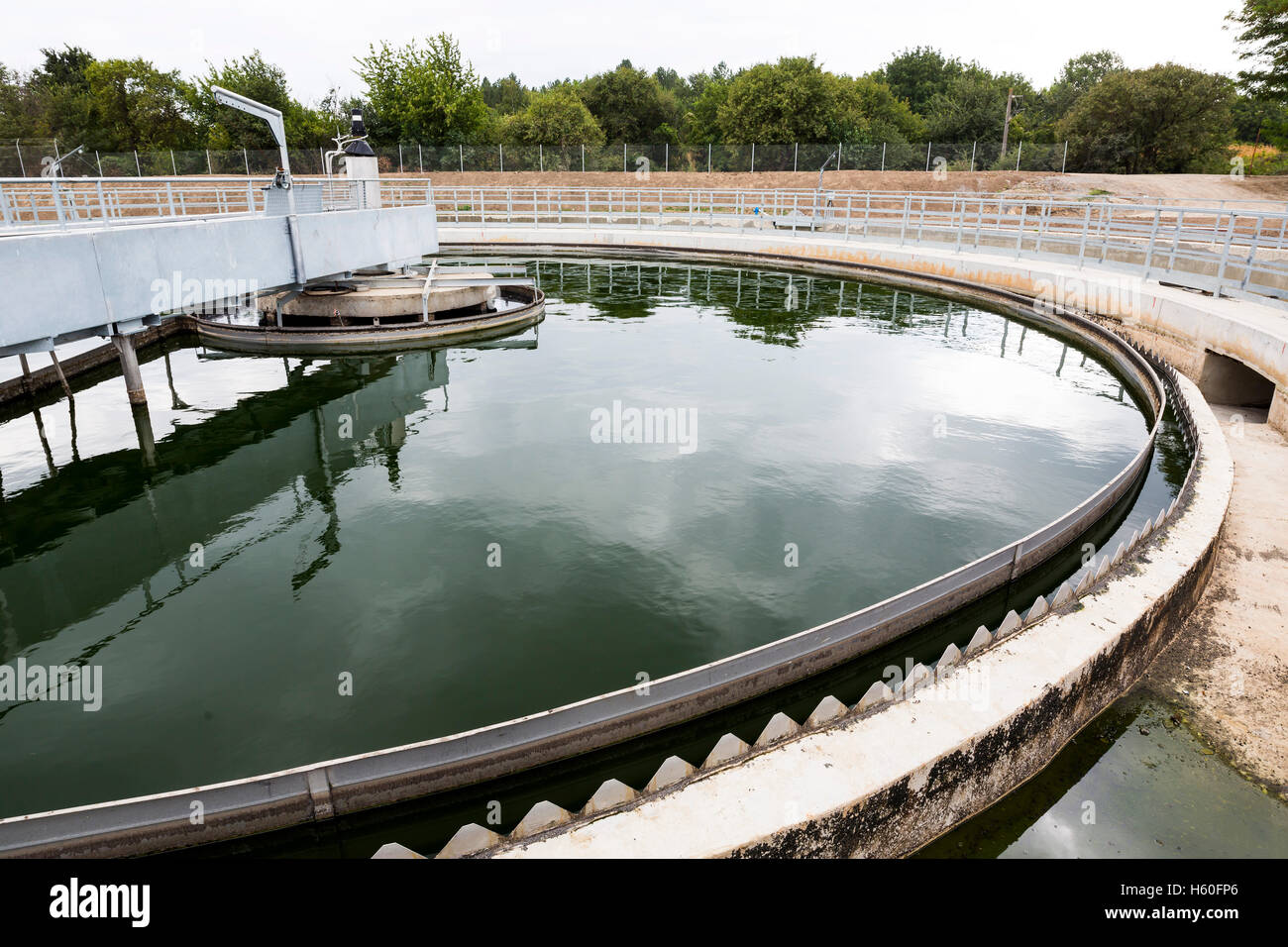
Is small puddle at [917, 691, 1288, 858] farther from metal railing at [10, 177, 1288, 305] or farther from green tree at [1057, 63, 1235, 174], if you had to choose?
green tree at [1057, 63, 1235, 174]

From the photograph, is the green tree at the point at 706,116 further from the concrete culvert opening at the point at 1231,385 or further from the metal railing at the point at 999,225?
the concrete culvert opening at the point at 1231,385

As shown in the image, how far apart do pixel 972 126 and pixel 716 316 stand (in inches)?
1869

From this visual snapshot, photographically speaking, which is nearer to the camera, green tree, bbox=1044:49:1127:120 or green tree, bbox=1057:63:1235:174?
green tree, bbox=1057:63:1235:174

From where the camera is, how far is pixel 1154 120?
47219 millimetres

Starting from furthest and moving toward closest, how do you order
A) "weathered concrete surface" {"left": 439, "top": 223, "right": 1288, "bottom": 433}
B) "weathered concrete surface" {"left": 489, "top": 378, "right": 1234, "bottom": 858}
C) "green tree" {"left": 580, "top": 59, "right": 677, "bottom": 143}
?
"green tree" {"left": 580, "top": 59, "right": 677, "bottom": 143} → "weathered concrete surface" {"left": 439, "top": 223, "right": 1288, "bottom": 433} → "weathered concrete surface" {"left": 489, "top": 378, "right": 1234, "bottom": 858}

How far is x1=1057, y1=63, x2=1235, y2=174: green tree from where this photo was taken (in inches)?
1816

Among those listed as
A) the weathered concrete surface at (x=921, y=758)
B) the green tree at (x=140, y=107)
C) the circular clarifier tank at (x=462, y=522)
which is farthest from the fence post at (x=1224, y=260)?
the green tree at (x=140, y=107)

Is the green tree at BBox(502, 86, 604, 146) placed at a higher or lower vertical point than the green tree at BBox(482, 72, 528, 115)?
lower

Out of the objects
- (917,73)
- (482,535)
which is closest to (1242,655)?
(482,535)

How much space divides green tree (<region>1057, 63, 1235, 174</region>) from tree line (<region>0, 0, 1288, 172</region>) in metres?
0.07

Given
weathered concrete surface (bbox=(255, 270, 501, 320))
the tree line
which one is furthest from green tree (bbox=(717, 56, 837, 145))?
weathered concrete surface (bbox=(255, 270, 501, 320))

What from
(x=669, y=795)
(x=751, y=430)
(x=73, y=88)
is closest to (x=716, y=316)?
(x=751, y=430)

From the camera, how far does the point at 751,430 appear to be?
412 inches
